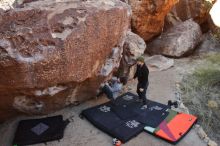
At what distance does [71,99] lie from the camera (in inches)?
306

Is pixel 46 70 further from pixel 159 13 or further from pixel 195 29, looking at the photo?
Result: pixel 195 29

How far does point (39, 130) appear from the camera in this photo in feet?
23.2

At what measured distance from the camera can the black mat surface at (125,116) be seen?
705 centimetres

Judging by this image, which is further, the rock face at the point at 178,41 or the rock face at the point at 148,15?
the rock face at the point at 178,41

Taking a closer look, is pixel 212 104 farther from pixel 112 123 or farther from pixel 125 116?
pixel 112 123

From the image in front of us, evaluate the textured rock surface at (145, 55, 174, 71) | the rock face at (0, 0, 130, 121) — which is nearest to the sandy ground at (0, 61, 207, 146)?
the rock face at (0, 0, 130, 121)

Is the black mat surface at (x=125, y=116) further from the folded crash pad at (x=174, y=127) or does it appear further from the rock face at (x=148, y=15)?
the rock face at (x=148, y=15)

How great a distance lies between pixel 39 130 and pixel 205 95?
5063 mm

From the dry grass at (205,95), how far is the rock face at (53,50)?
9.07ft

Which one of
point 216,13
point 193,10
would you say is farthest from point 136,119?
point 193,10

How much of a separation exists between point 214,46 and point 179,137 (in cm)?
695

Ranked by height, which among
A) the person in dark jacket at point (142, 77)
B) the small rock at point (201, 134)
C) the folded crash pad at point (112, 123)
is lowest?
the folded crash pad at point (112, 123)

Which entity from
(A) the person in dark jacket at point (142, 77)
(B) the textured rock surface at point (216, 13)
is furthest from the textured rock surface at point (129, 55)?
(B) the textured rock surface at point (216, 13)

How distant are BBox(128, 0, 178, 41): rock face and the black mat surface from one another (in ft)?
15.0
